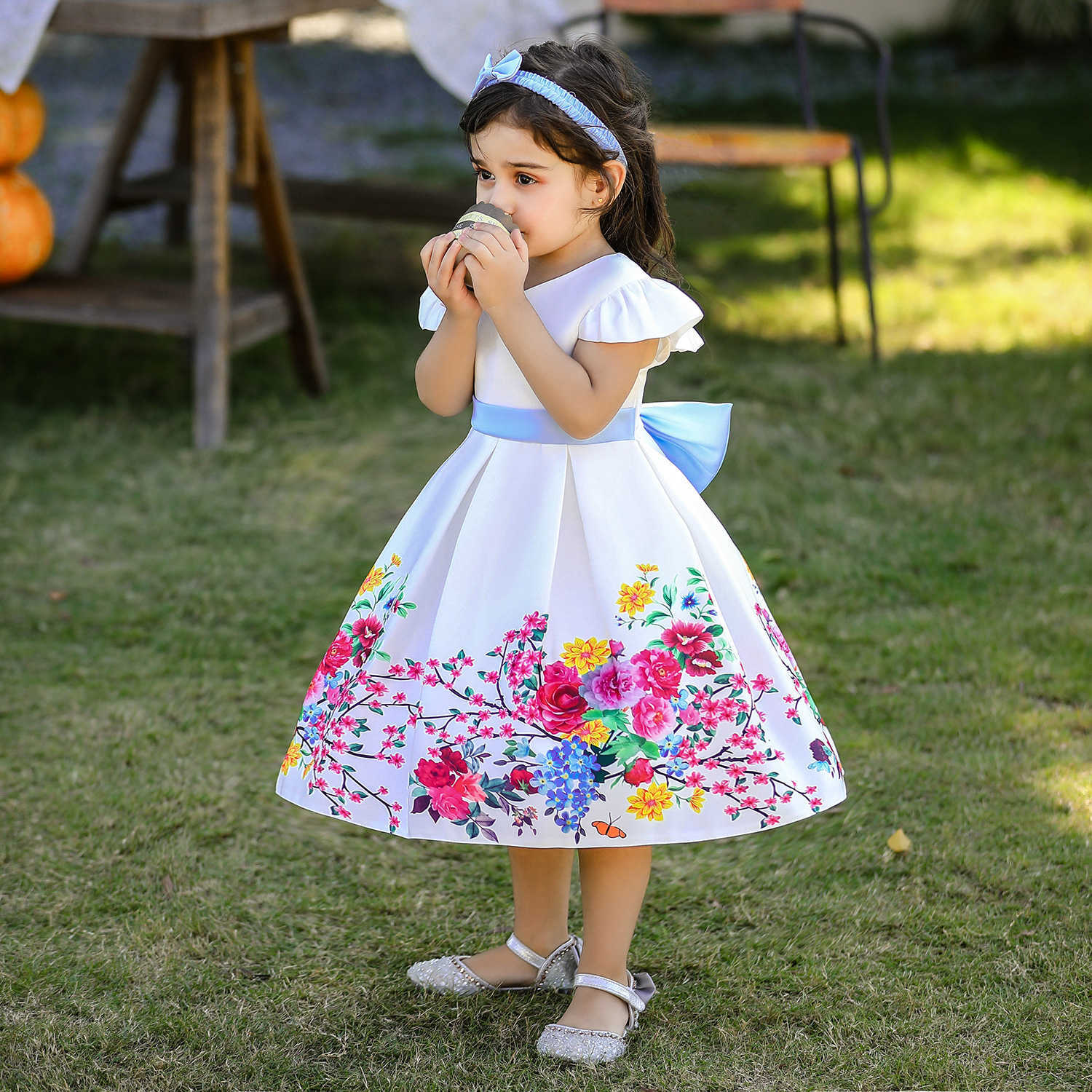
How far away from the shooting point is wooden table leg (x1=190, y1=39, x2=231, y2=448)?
3461mm

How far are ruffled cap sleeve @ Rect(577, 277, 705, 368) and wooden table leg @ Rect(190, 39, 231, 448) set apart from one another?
224 centimetres

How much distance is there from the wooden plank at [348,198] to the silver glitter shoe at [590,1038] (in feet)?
10.3

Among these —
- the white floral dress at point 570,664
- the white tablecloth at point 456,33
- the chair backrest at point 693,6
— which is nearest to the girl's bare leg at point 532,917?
the white floral dress at point 570,664

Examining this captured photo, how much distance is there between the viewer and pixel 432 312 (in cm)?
165

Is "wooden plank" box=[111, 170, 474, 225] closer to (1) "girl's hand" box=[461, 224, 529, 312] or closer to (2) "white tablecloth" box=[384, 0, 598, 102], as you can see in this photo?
(2) "white tablecloth" box=[384, 0, 598, 102]

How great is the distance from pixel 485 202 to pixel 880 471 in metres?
2.14

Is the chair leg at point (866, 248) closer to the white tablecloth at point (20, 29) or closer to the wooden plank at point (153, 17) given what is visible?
the wooden plank at point (153, 17)

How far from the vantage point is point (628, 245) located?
1.69 meters

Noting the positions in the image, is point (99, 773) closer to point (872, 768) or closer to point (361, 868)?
point (361, 868)

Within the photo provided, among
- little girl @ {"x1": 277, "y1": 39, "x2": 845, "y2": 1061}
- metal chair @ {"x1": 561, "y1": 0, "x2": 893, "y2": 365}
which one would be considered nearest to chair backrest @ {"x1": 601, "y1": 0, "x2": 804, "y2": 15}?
metal chair @ {"x1": 561, "y1": 0, "x2": 893, "y2": 365}

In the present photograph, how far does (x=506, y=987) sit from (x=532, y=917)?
0.10 metres

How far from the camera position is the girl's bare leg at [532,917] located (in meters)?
1.72

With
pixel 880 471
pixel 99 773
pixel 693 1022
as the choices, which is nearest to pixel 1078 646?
pixel 880 471

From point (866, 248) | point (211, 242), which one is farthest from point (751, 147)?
point (211, 242)
